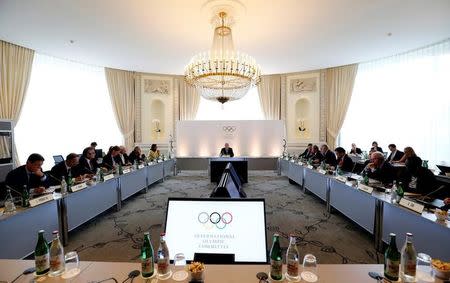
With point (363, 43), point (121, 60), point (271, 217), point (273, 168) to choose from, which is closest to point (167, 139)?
point (121, 60)

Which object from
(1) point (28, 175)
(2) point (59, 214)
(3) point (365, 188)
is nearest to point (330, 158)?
(3) point (365, 188)

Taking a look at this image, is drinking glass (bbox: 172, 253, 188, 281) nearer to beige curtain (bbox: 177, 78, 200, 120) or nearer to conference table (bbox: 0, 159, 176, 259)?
conference table (bbox: 0, 159, 176, 259)

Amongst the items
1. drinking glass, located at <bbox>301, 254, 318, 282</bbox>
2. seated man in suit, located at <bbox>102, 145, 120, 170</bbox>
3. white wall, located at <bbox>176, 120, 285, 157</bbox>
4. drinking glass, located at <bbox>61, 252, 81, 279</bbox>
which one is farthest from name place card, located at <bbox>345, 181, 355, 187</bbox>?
white wall, located at <bbox>176, 120, 285, 157</bbox>

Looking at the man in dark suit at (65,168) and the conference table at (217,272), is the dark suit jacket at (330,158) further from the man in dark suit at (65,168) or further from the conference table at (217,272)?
the man in dark suit at (65,168)

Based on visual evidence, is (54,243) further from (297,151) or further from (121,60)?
(297,151)

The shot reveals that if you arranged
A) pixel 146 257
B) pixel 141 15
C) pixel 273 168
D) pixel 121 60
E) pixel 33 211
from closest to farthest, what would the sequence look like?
pixel 146 257 < pixel 33 211 < pixel 141 15 < pixel 121 60 < pixel 273 168

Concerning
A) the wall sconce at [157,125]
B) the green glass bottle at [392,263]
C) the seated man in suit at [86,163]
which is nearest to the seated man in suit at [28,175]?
the seated man in suit at [86,163]

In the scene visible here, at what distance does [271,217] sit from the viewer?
11.9 ft

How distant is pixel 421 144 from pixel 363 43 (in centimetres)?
318

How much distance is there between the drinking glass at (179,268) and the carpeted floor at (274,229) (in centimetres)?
170

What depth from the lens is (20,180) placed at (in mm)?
3057

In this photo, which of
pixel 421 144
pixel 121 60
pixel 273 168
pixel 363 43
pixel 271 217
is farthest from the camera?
pixel 273 168

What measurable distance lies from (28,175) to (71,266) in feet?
9.30

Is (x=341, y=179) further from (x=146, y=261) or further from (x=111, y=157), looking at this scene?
(x=111, y=157)
